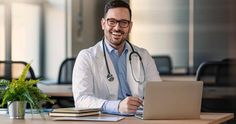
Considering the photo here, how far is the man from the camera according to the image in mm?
3197

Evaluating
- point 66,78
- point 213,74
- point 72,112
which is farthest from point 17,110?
point 66,78

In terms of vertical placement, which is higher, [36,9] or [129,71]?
[36,9]

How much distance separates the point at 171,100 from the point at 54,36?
4028 millimetres

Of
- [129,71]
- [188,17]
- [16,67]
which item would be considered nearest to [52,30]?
[16,67]

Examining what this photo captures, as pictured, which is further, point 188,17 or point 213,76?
point 188,17

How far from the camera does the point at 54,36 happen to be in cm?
655

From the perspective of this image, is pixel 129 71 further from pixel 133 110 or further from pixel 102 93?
pixel 133 110

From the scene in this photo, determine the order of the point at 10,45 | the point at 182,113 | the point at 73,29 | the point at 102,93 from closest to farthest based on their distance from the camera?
the point at 182,113, the point at 102,93, the point at 10,45, the point at 73,29

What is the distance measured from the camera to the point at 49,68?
21.7ft

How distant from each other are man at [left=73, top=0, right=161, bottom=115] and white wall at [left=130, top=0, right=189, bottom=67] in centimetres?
303

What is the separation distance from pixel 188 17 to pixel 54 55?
63.1 inches

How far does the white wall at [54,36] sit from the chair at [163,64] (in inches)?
43.1

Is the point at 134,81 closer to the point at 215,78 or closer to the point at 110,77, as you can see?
the point at 110,77

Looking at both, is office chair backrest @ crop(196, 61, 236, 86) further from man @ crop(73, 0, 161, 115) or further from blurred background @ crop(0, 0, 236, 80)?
man @ crop(73, 0, 161, 115)
